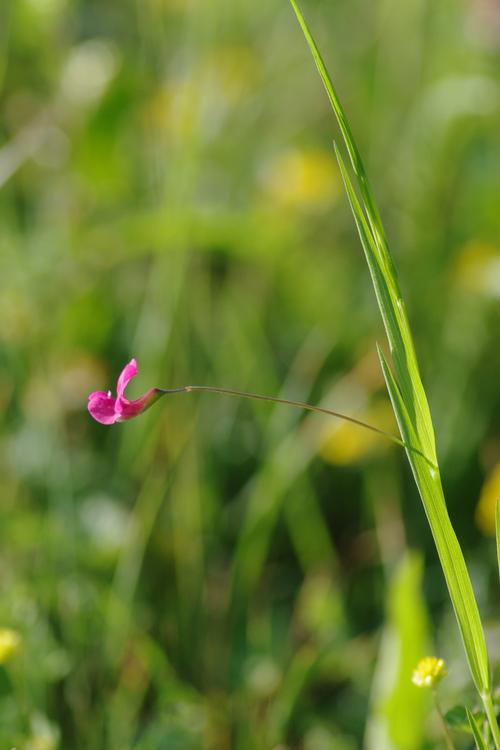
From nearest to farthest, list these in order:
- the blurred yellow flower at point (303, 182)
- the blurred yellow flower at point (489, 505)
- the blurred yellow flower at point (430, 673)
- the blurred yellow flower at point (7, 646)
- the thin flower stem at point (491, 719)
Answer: the thin flower stem at point (491, 719), the blurred yellow flower at point (430, 673), the blurred yellow flower at point (7, 646), the blurred yellow flower at point (489, 505), the blurred yellow flower at point (303, 182)

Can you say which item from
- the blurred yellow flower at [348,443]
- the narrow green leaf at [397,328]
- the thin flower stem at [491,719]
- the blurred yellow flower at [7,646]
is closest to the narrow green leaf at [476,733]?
the thin flower stem at [491,719]

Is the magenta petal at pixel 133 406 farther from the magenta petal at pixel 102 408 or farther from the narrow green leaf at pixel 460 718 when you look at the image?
the narrow green leaf at pixel 460 718

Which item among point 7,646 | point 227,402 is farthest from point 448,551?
Answer: point 227,402

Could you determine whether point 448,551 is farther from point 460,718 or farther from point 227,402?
point 227,402

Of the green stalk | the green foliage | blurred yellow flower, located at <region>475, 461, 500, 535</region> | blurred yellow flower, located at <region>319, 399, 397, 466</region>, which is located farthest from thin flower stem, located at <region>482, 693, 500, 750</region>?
blurred yellow flower, located at <region>319, 399, 397, 466</region>

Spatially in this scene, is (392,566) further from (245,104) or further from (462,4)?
(462,4)

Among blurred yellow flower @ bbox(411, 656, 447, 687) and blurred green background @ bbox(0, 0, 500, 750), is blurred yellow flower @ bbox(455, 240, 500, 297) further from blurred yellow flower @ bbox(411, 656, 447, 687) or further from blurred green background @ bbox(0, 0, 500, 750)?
blurred yellow flower @ bbox(411, 656, 447, 687)

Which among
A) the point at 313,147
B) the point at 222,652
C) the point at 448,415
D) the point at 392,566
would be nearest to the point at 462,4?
the point at 313,147
